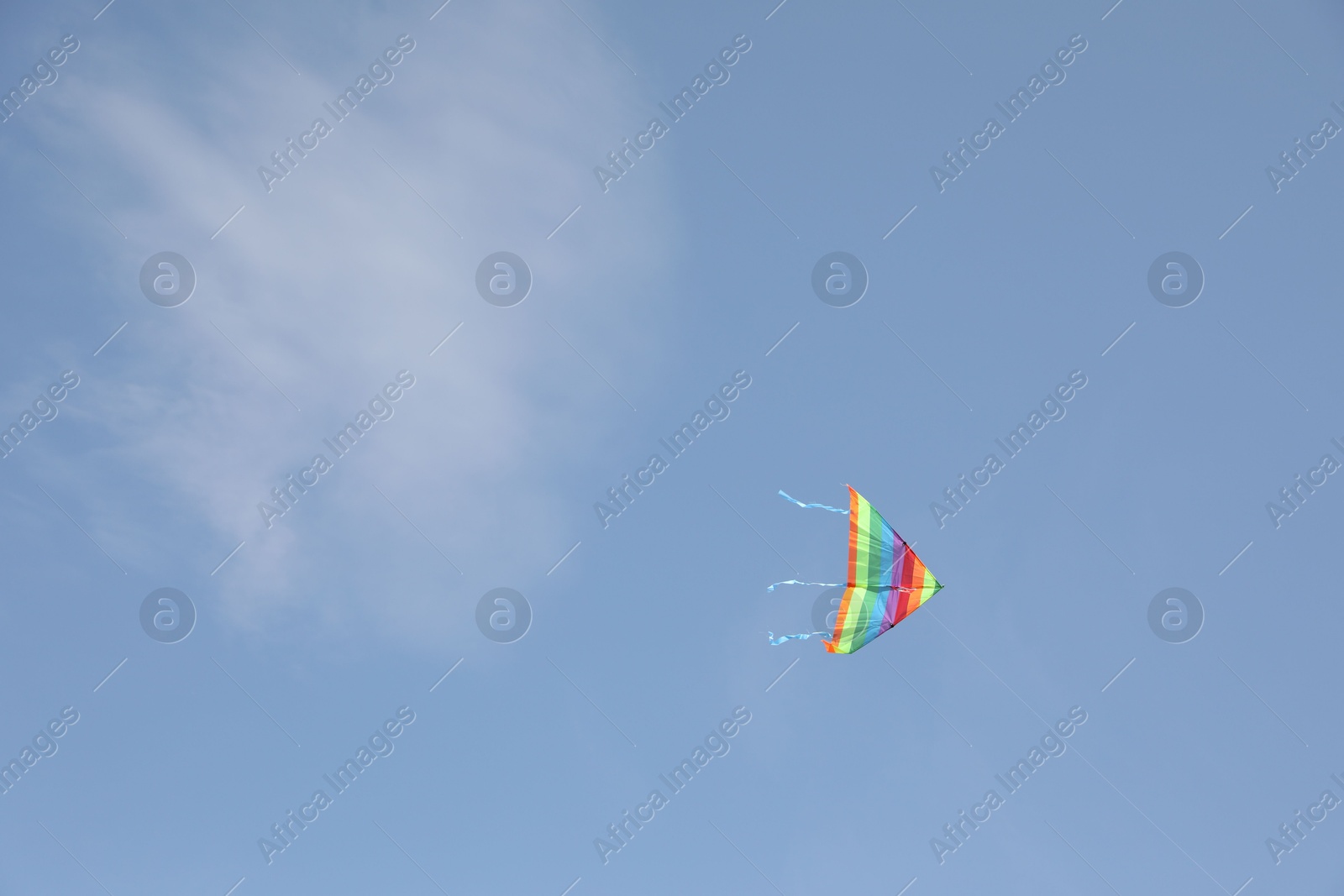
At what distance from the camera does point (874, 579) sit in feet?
72.9

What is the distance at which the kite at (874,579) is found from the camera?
2189cm

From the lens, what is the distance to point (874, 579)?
72.9 feet

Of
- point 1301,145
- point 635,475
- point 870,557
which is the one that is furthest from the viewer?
point 635,475

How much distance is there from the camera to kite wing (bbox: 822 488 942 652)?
71.9ft

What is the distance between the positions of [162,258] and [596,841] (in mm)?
25867

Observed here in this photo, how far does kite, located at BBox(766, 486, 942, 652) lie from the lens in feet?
71.8

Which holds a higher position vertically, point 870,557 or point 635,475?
point 635,475

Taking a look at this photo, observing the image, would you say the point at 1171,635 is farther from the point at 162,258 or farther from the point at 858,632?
the point at 162,258

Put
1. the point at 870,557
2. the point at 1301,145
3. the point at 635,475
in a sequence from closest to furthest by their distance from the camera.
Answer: the point at 870,557 → the point at 1301,145 → the point at 635,475

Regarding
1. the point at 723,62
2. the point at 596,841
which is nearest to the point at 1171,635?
the point at 596,841

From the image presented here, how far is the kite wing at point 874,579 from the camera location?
71.9 feet

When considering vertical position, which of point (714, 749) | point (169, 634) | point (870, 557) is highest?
point (169, 634)

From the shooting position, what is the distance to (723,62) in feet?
81.0

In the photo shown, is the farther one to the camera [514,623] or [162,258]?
[514,623]
